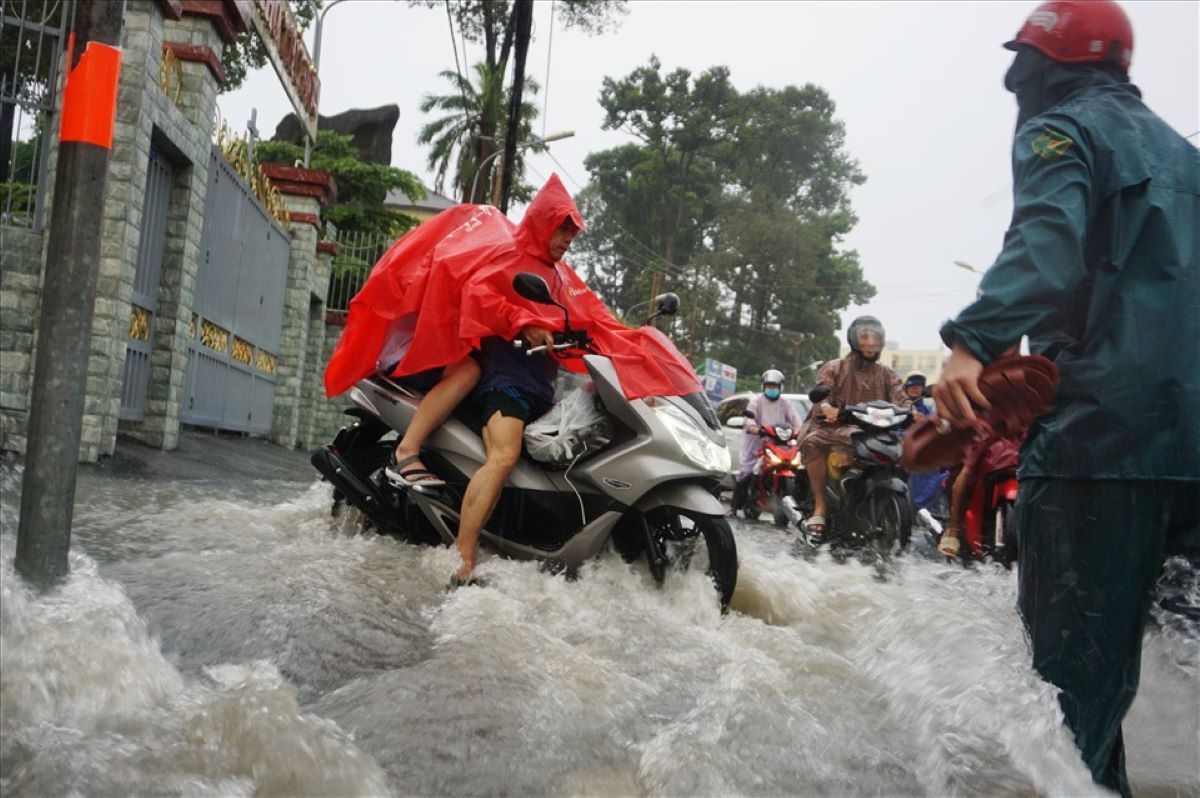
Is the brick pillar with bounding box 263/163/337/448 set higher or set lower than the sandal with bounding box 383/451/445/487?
higher

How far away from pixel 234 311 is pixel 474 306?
343 inches

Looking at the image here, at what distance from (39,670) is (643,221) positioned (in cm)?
5226

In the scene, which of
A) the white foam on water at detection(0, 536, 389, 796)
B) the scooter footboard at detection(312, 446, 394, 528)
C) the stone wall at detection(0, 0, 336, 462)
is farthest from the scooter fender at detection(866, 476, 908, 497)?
the white foam on water at detection(0, 536, 389, 796)

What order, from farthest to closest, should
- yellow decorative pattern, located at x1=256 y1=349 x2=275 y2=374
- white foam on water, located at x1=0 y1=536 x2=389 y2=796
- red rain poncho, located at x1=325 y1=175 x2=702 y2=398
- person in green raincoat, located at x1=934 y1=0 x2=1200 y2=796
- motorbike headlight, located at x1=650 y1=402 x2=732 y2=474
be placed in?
yellow decorative pattern, located at x1=256 y1=349 x2=275 y2=374, red rain poncho, located at x1=325 y1=175 x2=702 y2=398, motorbike headlight, located at x1=650 y1=402 x2=732 y2=474, white foam on water, located at x1=0 y1=536 x2=389 y2=796, person in green raincoat, located at x1=934 y1=0 x2=1200 y2=796

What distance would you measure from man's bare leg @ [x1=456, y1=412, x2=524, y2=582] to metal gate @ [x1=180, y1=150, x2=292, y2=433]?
7.13 m

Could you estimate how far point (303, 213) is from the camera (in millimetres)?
15914

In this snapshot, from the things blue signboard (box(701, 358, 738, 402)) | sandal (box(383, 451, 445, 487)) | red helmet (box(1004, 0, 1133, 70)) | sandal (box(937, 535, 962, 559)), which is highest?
blue signboard (box(701, 358, 738, 402))

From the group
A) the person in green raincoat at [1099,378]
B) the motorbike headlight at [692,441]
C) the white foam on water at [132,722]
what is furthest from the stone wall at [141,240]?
the person in green raincoat at [1099,378]

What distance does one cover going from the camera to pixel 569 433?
455 cm

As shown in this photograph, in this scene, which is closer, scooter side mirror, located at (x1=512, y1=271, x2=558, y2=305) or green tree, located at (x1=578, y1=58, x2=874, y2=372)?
scooter side mirror, located at (x1=512, y1=271, x2=558, y2=305)

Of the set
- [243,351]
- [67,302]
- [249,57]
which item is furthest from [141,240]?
[249,57]

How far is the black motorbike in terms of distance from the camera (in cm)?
718

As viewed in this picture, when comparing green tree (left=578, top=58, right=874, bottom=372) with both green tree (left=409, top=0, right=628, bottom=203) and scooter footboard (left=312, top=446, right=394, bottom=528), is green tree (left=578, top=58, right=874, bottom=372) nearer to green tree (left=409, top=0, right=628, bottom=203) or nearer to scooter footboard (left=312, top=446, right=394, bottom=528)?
green tree (left=409, top=0, right=628, bottom=203)

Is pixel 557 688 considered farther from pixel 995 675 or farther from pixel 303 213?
pixel 303 213
